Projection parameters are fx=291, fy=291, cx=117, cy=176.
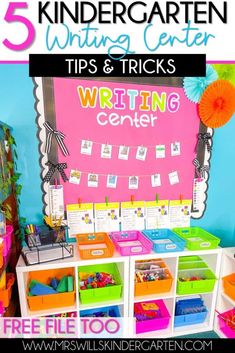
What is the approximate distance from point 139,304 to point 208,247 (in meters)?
0.66

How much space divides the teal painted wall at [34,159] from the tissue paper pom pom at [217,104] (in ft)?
0.28

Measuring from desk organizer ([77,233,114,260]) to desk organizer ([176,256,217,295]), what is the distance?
1.77ft

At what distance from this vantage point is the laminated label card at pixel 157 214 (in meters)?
2.03

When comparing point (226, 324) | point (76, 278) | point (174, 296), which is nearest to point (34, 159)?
point (76, 278)

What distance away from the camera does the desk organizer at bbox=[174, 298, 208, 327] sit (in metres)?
1.98

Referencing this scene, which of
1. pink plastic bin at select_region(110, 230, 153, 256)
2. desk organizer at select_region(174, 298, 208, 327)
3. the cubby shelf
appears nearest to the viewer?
the cubby shelf

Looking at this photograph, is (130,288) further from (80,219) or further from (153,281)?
(80,219)

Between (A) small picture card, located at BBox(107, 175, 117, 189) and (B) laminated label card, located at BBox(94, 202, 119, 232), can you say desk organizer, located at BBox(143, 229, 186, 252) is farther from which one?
(A) small picture card, located at BBox(107, 175, 117, 189)

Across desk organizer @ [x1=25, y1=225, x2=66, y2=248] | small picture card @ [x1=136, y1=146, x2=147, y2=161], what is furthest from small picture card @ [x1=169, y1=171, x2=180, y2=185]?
desk organizer @ [x1=25, y1=225, x2=66, y2=248]

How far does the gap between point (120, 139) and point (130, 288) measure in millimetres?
943

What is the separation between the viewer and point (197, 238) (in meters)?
1.97

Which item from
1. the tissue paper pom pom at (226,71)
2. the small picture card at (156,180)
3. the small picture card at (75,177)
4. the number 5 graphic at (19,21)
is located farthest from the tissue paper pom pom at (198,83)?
the number 5 graphic at (19,21)

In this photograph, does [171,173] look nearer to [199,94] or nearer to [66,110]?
[199,94]

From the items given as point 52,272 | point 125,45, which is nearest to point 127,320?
point 52,272
